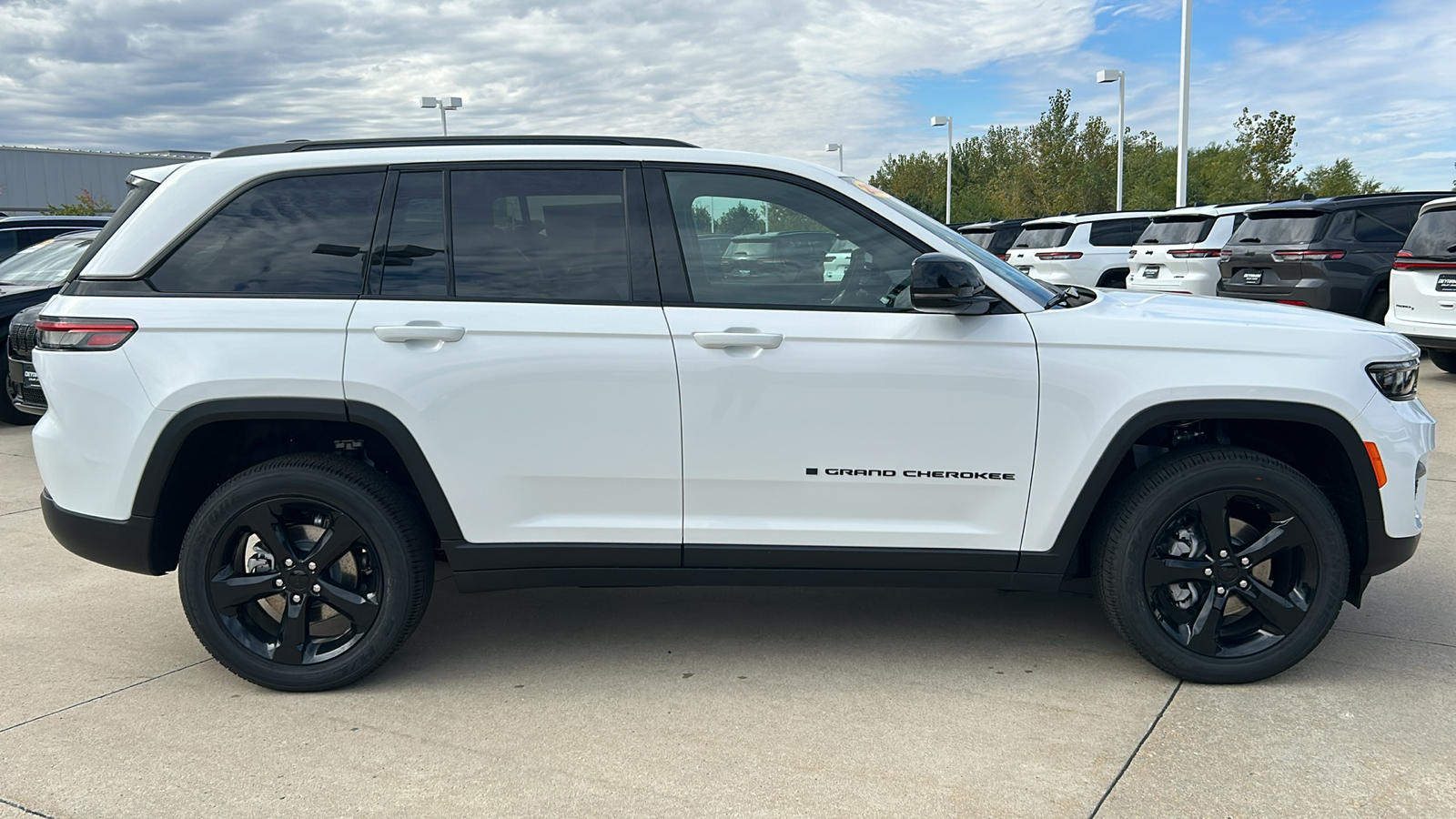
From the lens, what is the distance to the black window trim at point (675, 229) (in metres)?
3.67

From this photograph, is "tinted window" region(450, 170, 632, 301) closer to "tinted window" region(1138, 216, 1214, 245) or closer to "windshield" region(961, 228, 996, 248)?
"tinted window" region(1138, 216, 1214, 245)

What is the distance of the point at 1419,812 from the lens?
2904 mm

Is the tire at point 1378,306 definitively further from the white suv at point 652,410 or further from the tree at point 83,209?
the tree at point 83,209

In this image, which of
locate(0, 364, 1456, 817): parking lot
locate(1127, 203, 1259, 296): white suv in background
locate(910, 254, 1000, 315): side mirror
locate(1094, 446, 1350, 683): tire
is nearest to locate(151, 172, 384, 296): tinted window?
locate(0, 364, 1456, 817): parking lot

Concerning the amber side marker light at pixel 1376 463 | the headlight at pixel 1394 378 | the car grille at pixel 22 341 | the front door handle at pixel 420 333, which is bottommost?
the amber side marker light at pixel 1376 463

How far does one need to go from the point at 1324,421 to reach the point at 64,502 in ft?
13.5

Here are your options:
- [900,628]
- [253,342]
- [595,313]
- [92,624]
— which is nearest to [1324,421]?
[900,628]

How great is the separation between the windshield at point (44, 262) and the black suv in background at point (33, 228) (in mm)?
837

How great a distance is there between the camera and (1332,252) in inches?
438

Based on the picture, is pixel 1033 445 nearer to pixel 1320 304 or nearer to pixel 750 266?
pixel 750 266

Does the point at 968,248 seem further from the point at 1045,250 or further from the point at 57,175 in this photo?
the point at 57,175

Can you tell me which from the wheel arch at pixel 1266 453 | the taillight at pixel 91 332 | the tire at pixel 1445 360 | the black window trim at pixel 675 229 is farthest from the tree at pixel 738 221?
the tire at pixel 1445 360

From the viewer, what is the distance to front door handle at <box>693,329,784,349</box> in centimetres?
359

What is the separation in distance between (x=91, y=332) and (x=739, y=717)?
2.40m
